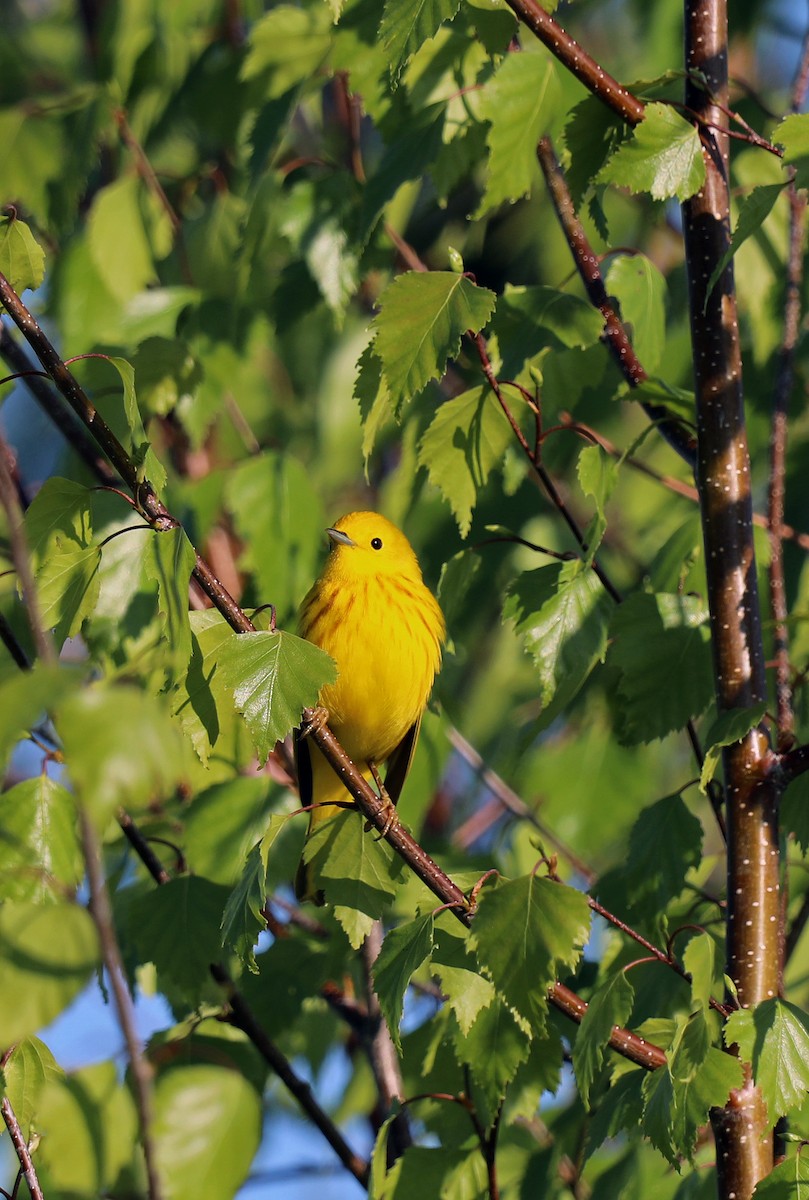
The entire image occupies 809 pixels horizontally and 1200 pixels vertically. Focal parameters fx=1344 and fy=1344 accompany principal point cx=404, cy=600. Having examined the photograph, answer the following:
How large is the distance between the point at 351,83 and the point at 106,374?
0.68 metres

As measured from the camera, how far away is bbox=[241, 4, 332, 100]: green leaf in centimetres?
270

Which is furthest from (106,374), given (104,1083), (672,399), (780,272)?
(780,272)

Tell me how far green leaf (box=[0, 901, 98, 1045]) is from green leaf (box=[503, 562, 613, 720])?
0.84 metres

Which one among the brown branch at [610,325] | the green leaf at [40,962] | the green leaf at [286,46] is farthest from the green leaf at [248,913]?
the green leaf at [286,46]

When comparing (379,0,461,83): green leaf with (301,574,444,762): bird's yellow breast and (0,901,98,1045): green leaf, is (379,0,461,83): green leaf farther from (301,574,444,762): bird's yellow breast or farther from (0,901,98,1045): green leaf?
(301,574,444,762): bird's yellow breast

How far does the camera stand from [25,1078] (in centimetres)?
173

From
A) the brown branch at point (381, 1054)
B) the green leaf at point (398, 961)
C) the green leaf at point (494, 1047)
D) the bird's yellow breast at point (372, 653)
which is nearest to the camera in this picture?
the green leaf at point (398, 961)

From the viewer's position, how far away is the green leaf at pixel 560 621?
1840 millimetres

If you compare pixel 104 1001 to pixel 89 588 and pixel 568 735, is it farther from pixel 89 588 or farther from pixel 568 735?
Answer: pixel 568 735

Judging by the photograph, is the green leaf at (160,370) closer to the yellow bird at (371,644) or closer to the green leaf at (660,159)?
the yellow bird at (371,644)

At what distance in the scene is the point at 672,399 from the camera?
1.95 meters

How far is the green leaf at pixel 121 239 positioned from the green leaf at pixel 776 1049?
2136 millimetres

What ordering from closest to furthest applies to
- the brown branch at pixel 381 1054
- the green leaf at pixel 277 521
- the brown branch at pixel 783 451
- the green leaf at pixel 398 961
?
the green leaf at pixel 398 961
the brown branch at pixel 783 451
the brown branch at pixel 381 1054
the green leaf at pixel 277 521

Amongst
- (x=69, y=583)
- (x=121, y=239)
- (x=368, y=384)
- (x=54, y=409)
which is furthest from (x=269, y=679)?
(x=121, y=239)
